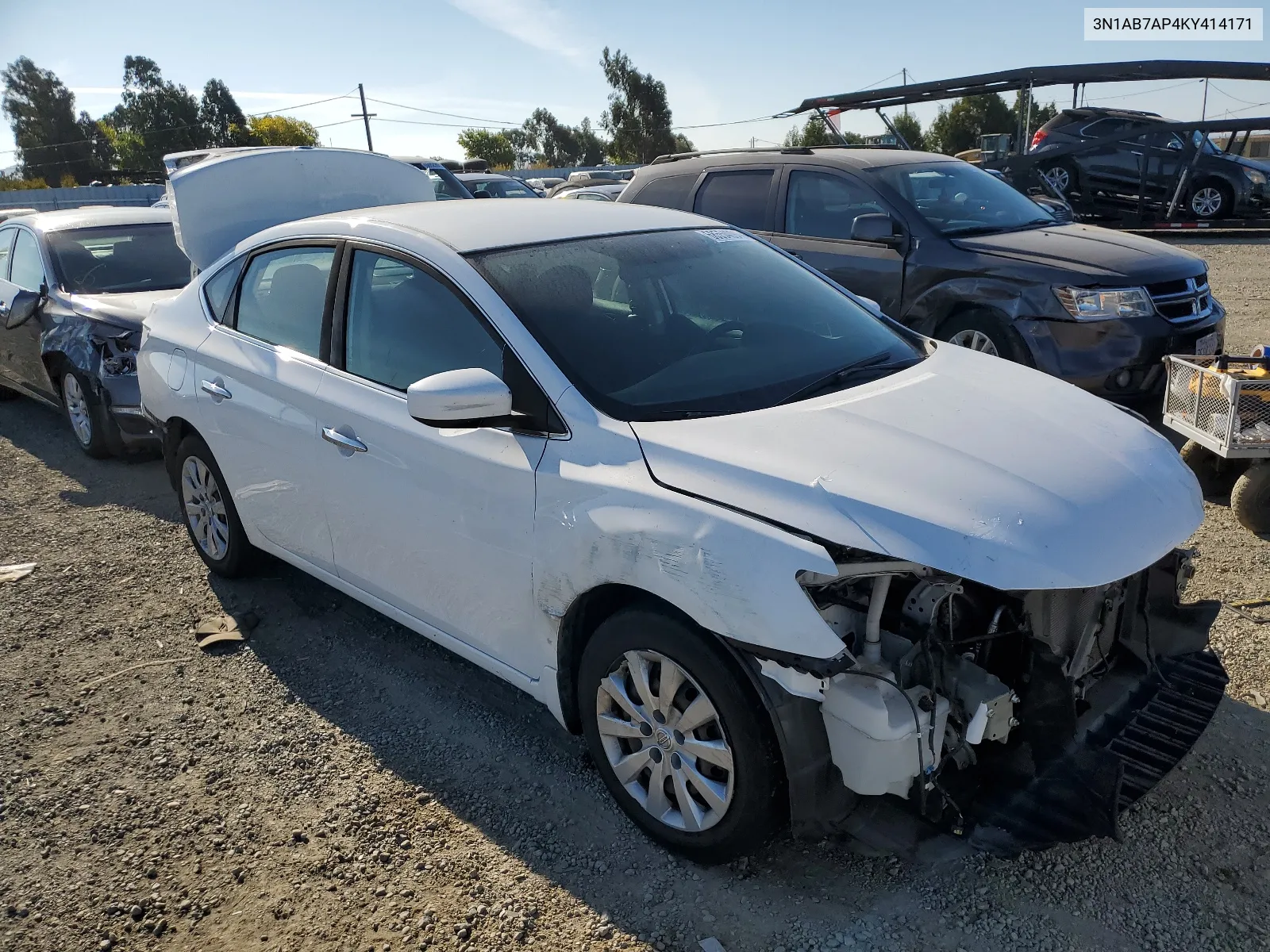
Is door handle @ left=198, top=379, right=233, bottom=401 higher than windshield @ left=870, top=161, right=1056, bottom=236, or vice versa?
windshield @ left=870, top=161, right=1056, bottom=236

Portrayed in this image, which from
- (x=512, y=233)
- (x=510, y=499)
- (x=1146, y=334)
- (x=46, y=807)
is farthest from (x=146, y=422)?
(x=1146, y=334)

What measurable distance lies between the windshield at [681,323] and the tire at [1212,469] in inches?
106

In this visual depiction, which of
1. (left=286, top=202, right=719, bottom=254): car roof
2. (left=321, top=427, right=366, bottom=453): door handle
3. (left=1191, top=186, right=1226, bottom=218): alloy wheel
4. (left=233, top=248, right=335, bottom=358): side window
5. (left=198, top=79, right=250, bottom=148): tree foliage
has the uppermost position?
(left=198, top=79, right=250, bottom=148): tree foliage

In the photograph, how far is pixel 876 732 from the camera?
7.47 feet

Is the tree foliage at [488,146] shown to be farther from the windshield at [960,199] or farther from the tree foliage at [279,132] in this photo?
the windshield at [960,199]

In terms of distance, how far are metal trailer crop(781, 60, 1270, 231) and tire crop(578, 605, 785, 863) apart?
1076 cm

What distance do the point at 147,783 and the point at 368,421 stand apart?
4.73ft

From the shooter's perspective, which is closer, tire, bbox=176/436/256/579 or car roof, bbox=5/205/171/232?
tire, bbox=176/436/256/579

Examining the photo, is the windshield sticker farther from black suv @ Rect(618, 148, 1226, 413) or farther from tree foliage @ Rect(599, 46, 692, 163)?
tree foliage @ Rect(599, 46, 692, 163)

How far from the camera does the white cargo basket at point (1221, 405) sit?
448 cm

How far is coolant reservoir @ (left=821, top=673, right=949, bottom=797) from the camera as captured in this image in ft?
7.48

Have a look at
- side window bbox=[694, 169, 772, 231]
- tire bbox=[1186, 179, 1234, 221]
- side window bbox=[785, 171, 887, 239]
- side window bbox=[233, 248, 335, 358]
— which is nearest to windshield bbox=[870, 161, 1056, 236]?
side window bbox=[785, 171, 887, 239]

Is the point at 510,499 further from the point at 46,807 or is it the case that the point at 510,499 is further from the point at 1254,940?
the point at 1254,940

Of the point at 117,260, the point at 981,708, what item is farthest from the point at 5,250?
the point at 981,708
